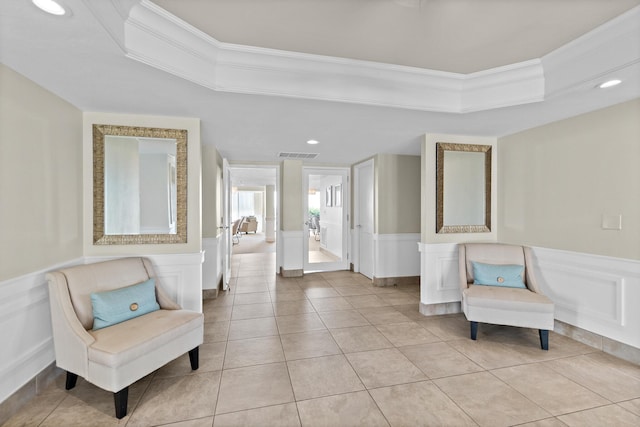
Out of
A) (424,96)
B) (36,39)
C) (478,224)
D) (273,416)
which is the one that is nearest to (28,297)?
(36,39)

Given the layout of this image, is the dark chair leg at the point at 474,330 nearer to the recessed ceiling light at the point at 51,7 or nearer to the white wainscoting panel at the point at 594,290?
the white wainscoting panel at the point at 594,290

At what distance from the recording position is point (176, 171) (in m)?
2.94

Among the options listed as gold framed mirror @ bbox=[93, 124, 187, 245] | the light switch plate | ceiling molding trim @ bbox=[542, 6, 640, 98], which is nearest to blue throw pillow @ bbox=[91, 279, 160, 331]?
gold framed mirror @ bbox=[93, 124, 187, 245]

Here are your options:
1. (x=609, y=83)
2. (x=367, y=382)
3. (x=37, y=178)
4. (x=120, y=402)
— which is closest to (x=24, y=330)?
(x=120, y=402)

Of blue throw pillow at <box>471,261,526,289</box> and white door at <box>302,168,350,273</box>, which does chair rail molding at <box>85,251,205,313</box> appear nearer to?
white door at <box>302,168,350,273</box>

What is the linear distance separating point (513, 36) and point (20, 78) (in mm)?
3423

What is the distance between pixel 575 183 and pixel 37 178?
4.72 metres

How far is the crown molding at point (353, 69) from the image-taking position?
5.94 ft

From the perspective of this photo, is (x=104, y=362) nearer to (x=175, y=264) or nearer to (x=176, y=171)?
(x=175, y=264)

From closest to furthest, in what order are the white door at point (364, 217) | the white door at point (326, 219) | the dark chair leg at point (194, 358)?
the dark chair leg at point (194, 358)
the white door at point (364, 217)
the white door at point (326, 219)

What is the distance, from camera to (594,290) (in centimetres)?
280

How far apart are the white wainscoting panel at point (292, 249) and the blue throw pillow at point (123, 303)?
122 inches

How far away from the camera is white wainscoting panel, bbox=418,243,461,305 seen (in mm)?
3658

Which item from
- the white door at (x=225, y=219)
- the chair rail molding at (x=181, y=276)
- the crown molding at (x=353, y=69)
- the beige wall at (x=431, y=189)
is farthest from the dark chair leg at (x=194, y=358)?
the beige wall at (x=431, y=189)
